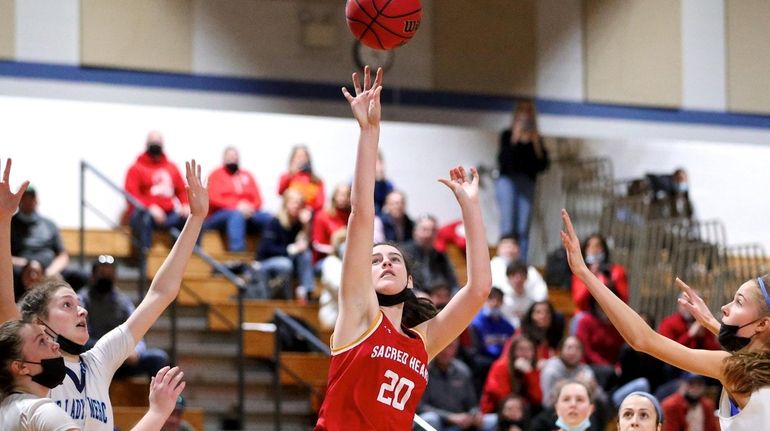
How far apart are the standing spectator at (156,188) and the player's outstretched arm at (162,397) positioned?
6.85 meters

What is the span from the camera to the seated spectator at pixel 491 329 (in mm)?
10484

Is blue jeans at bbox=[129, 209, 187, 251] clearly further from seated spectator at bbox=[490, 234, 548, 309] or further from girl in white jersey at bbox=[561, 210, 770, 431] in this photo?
girl in white jersey at bbox=[561, 210, 770, 431]

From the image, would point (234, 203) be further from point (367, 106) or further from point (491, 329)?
point (367, 106)

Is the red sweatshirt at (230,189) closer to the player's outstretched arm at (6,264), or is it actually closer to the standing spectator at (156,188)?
the standing spectator at (156,188)

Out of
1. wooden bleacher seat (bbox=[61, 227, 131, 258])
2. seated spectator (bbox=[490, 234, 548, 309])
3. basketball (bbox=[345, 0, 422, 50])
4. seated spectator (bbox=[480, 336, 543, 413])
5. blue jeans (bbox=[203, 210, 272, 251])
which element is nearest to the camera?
basketball (bbox=[345, 0, 422, 50])

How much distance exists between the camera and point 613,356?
432 inches

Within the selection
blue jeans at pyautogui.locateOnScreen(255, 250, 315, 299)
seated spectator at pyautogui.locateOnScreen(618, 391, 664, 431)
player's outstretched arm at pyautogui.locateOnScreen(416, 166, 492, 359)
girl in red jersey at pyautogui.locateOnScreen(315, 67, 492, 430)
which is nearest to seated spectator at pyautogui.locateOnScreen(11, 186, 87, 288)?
blue jeans at pyautogui.locateOnScreen(255, 250, 315, 299)

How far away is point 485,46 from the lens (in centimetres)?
1390

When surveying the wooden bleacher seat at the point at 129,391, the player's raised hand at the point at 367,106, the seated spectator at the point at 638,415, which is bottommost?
the wooden bleacher seat at the point at 129,391

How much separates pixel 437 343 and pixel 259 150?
853 centimetres

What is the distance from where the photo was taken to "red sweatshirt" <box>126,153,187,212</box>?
452 inches

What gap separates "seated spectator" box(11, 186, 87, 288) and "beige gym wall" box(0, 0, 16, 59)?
230cm

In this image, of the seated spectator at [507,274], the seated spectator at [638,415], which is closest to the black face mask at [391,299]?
the seated spectator at [638,415]

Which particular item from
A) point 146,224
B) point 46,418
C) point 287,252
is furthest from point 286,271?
point 46,418
